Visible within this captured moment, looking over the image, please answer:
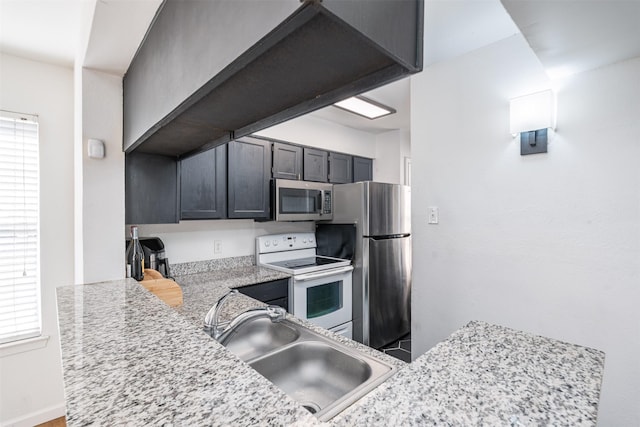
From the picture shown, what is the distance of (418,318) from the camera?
2193 mm

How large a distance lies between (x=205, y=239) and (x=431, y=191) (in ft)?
6.30

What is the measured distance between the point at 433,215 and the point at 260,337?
4.77ft

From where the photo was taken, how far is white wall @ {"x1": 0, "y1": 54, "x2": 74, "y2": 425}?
1.93 metres

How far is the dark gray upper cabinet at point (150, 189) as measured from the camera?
172cm

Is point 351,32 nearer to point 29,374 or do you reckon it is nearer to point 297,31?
point 297,31

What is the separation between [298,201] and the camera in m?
2.83

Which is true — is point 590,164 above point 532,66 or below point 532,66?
below

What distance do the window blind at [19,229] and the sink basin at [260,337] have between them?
1.81 meters

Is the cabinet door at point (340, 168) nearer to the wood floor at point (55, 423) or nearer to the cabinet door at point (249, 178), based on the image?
the cabinet door at point (249, 178)

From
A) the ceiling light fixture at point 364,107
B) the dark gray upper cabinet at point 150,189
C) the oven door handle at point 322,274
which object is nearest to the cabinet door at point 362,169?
the ceiling light fixture at point 364,107

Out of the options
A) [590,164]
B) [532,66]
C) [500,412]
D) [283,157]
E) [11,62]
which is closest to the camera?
[500,412]

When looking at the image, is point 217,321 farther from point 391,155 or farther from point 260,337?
point 391,155

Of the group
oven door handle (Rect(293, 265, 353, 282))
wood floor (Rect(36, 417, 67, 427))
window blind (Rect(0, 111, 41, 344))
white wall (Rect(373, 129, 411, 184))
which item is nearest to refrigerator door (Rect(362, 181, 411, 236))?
oven door handle (Rect(293, 265, 353, 282))

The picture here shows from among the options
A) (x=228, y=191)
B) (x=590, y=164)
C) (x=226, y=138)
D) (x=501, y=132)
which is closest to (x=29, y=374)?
(x=228, y=191)
